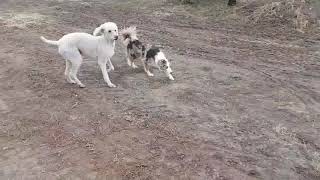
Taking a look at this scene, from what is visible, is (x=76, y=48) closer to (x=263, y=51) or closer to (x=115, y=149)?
(x=115, y=149)

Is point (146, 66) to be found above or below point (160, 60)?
below

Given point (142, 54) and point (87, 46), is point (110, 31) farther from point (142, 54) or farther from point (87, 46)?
A: point (142, 54)

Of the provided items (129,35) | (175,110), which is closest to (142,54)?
(129,35)

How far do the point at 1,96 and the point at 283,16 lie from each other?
6606 mm

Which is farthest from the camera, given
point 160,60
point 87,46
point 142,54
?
point 142,54

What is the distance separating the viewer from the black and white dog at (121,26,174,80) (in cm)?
852

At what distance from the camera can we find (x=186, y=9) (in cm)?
1283

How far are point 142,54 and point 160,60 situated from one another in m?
0.51

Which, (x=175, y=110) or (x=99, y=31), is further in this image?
(x=99, y=31)

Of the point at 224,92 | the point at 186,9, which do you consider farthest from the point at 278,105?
the point at 186,9

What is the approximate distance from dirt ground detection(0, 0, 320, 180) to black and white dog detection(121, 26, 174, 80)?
19 cm

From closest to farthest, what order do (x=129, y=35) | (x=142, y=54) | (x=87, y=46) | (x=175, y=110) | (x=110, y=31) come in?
1. (x=175, y=110)
2. (x=110, y=31)
3. (x=87, y=46)
4. (x=142, y=54)
5. (x=129, y=35)

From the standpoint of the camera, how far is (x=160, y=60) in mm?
8469

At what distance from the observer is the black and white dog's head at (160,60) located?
27.8 ft
